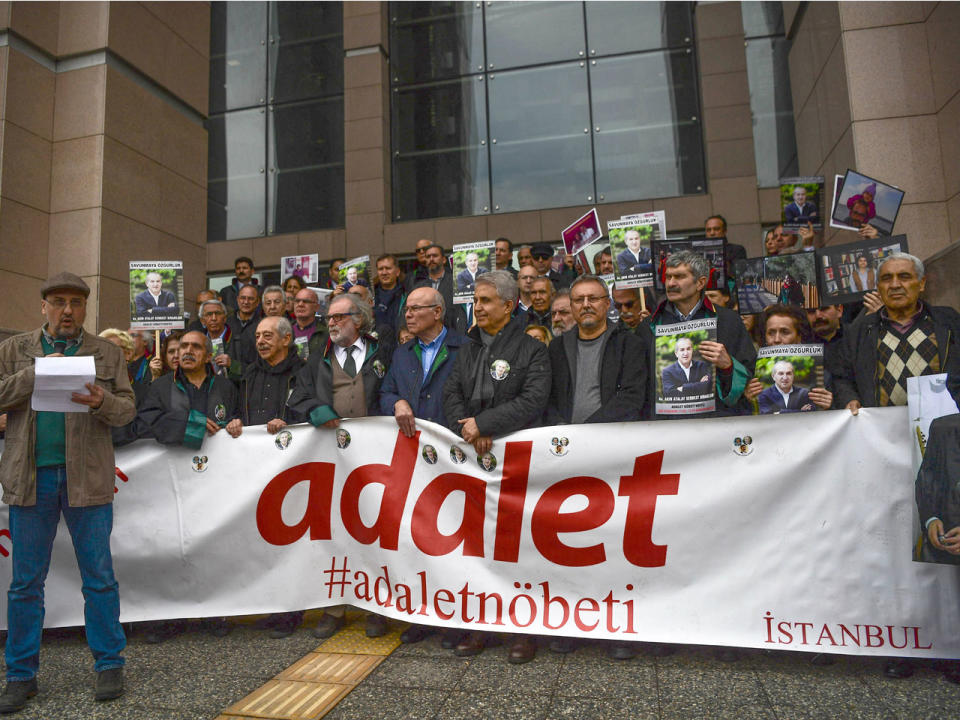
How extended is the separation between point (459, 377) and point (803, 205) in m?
4.53

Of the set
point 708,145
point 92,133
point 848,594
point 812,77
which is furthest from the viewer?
point 708,145

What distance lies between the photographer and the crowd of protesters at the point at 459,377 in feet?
12.3

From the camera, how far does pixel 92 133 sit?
11.6 metres

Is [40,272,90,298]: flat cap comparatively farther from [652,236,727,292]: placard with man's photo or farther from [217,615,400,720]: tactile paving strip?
[652,236,727,292]: placard with man's photo

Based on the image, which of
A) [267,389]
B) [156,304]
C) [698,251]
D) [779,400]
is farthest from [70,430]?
[698,251]

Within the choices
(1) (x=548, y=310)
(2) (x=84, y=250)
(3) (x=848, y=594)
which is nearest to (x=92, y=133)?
(2) (x=84, y=250)

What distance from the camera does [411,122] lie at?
1459 cm

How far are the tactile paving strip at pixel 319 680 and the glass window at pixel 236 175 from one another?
476 inches

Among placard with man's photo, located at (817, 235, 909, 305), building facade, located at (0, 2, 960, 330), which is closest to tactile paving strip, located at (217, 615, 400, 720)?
placard with man's photo, located at (817, 235, 909, 305)

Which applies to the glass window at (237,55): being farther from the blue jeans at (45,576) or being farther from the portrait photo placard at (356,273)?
the blue jeans at (45,576)

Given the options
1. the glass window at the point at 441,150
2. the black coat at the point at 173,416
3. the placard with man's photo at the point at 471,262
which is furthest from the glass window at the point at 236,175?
the black coat at the point at 173,416

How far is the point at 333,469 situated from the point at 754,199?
1016cm

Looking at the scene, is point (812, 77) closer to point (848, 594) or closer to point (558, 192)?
point (558, 192)

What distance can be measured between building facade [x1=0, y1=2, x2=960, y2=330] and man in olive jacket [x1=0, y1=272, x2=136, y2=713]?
7894 mm
